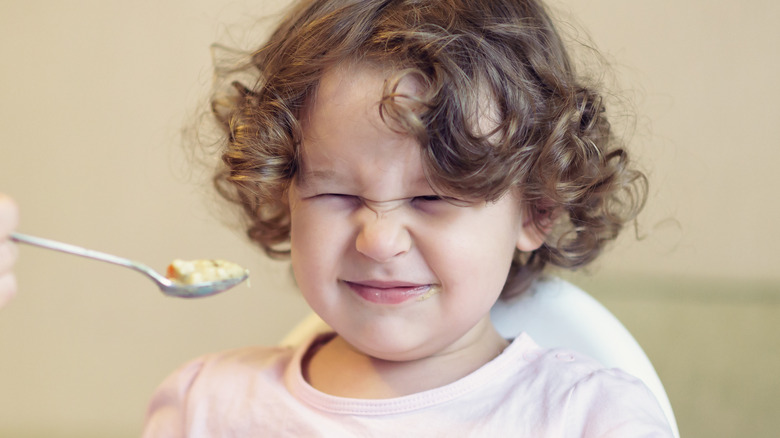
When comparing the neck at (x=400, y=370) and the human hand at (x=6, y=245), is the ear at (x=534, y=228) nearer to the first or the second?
the neck at (x=400, y=370)

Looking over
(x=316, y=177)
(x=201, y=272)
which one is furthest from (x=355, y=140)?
(x=201, y=272)

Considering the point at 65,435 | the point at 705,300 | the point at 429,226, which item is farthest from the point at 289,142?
the point at 65,435

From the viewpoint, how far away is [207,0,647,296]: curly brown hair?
610 millimetres

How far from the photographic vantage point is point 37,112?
1.33 m

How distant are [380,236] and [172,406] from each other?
13.7 inches

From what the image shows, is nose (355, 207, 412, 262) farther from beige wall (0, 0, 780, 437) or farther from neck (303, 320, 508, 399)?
beige wall (0, 0, 780, 437)

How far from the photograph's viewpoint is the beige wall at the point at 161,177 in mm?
1116

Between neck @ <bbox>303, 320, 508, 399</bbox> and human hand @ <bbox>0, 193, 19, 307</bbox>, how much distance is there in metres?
0.34

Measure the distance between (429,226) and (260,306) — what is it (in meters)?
0.85

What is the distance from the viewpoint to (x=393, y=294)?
25.7 inches

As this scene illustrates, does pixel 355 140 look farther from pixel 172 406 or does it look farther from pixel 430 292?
pixel 172 406

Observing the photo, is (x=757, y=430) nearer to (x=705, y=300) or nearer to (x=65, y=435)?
(x=705, y=300)

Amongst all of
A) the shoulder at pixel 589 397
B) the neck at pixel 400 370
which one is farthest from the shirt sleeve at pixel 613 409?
the neck at pixel 400 370

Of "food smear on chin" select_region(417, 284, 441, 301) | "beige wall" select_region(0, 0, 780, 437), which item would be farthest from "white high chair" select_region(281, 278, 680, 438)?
"beige wall" select_region(0, 0, 780, 437)
